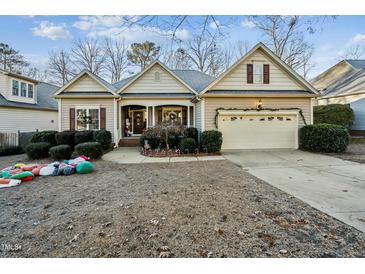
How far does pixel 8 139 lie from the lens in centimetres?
1327

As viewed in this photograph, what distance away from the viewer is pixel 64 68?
30.3 m

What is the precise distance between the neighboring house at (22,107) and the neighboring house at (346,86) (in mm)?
24065

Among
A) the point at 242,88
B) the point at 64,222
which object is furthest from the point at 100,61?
the point at 64,222

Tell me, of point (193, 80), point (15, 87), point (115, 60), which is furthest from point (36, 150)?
point (115, 60)

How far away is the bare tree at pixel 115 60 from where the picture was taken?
29.0 m

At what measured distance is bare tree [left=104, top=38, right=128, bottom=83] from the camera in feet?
95.0

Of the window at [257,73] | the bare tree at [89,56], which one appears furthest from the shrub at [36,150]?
the bare tree at [89,56]

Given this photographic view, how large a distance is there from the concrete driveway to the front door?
869 cm

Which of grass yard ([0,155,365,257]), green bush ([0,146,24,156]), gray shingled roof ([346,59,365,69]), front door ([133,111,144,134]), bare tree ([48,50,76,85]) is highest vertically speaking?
bare tree ([48,50,76,85])

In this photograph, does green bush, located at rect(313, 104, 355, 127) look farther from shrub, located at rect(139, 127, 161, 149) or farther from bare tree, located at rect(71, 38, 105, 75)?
bare tree, located at rect(71, 38, 105, 75)

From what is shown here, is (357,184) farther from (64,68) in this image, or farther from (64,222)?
(64,68)

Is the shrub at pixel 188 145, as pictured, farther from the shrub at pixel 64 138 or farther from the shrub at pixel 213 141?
the shrub at pixel 64 138

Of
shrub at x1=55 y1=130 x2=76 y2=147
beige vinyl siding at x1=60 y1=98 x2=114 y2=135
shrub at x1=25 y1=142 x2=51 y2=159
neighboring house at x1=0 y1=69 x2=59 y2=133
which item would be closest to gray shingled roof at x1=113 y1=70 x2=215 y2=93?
beige vinyl siding at x1=60 y1=98 x2=114 y2=135
